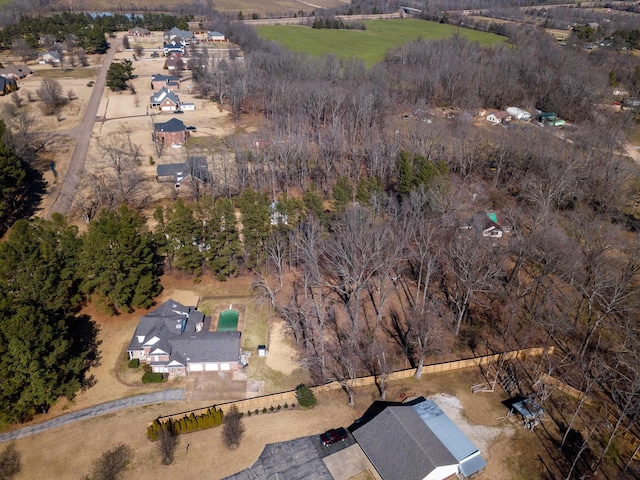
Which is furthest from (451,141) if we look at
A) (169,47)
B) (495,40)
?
(169,47)

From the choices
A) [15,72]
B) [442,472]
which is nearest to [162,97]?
[15,72]

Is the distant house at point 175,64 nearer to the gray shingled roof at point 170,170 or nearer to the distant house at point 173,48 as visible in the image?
the distant house at point 173,48

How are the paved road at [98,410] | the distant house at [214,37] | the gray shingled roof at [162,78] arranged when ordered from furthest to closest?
the distant house at [214,37]
the gray shingled roof at [162,78]
the paved road at [98,410]

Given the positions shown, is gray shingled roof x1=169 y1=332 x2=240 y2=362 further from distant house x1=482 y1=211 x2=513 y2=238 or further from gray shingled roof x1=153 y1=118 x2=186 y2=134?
gray shingled roof x1=153 y1=118 x2=186 y2=134

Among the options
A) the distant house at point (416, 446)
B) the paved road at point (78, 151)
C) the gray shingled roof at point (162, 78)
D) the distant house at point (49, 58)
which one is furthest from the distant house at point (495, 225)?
the distant house at point (49, 58)

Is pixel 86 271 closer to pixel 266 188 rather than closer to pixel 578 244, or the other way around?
pixel 266 188

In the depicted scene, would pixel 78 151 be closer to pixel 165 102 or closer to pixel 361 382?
pixel 165 102

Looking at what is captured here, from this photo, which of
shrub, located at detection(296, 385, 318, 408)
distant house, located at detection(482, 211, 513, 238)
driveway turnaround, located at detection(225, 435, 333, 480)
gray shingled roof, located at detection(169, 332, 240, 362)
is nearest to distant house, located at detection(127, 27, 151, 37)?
distant house, located at detection(482, 211, 513, 238)
